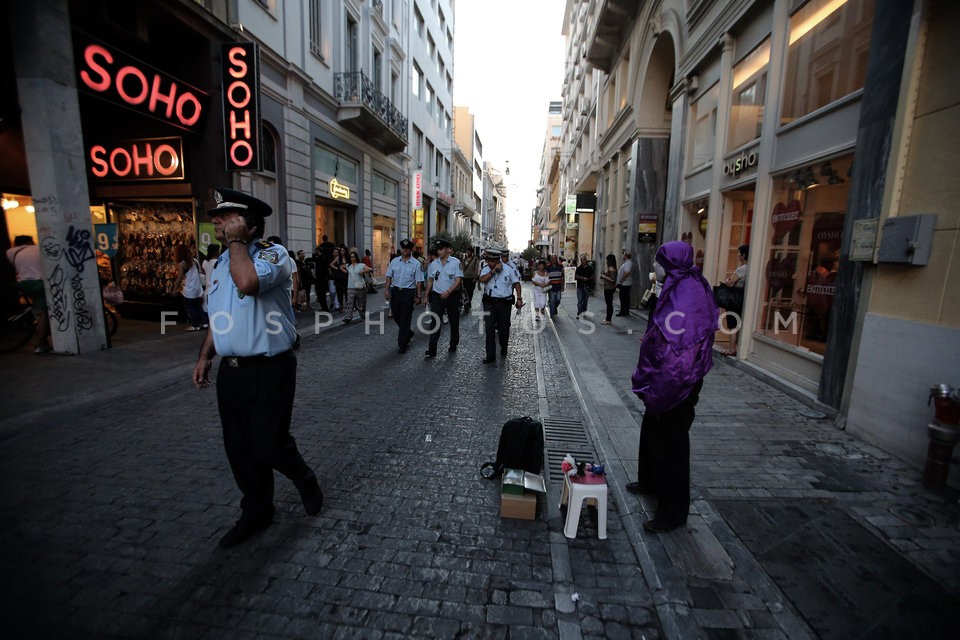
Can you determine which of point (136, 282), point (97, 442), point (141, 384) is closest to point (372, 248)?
point (136, 282)

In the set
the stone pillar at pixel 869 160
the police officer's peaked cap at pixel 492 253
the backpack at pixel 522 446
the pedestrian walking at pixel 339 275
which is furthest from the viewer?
the pedestrian walking at pixel 339 275

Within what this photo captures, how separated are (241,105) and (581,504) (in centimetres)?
1179

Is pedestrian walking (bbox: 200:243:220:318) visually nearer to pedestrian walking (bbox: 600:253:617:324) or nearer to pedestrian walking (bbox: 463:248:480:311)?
pedestrian walking (bbox: 463:248:480:311)

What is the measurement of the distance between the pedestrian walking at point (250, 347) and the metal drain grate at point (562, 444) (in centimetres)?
223

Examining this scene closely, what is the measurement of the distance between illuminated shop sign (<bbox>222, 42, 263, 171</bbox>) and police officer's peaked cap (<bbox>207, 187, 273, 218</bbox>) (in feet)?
31.1

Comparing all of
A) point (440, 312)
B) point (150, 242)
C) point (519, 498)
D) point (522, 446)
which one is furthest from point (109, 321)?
point (519, 498)

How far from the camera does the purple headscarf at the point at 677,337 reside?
2979 mm

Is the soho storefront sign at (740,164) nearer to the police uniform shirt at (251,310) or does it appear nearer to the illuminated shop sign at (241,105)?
the police uniform shirt at (251,310)

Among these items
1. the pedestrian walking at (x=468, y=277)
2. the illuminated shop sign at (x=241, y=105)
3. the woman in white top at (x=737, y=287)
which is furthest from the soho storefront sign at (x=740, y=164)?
the illuminated shop sign at (x=241, y=105)

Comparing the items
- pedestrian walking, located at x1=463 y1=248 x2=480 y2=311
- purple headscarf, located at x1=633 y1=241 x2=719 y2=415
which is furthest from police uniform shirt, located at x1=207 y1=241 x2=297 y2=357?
pedestrian walking, located at x1=463 y1=248 x2=480 y2=311

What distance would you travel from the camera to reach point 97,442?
4.35 m

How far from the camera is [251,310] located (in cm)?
274

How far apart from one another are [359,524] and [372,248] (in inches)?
795

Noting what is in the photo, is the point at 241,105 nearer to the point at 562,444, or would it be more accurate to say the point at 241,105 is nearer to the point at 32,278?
the point at 32,278
